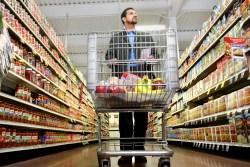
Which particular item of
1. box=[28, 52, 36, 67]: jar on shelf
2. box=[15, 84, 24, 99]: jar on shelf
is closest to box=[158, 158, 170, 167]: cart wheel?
box=[15, 84, 24, 99]: jar on shelf

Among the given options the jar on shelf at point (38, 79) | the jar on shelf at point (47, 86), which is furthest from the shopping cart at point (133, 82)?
the jar on shelf at point (47, 86)

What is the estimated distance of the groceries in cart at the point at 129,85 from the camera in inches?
76.9

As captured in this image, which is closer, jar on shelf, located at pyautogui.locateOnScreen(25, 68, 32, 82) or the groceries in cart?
the groceries in cart

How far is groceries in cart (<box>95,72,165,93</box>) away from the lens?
1.95 meters

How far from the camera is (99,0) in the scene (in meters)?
7.77

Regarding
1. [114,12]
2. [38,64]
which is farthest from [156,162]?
[114,12]

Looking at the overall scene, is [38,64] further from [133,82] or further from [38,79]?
[133,82]

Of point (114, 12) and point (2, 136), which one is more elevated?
point (114, 12)

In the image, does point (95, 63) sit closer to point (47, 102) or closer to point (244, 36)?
point (244, 36)

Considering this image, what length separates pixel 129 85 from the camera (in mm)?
1923

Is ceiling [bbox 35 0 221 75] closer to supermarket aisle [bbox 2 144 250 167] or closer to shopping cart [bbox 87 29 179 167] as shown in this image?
supermarket aisle [bbox 2 144 250 167]

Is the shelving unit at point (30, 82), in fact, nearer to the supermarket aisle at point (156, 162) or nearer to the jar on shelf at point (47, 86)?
the jar on shelf at point (47, 86)

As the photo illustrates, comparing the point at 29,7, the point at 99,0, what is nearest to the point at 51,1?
the point at 99,0

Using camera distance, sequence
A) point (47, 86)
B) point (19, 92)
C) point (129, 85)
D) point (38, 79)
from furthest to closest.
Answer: point (47, 86)
point (38, 79)
point (19, 92)
point (129, 85)
